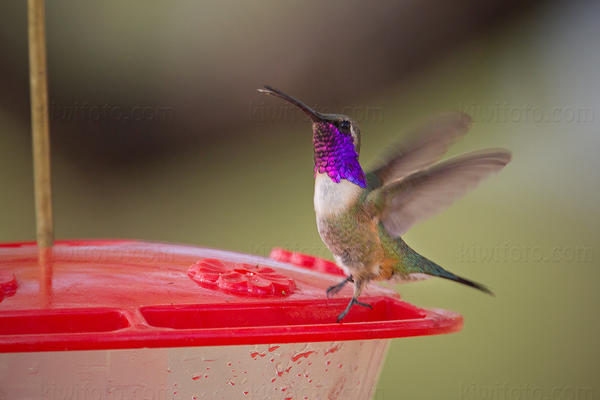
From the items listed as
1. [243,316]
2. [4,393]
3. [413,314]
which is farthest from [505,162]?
[4,393]

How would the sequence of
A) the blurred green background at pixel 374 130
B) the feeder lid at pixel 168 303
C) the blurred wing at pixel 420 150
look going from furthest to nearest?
the blurred green background at pixel 374 130, the blurred wing at pixel 420 150, the feeder lid at pixel 168 303

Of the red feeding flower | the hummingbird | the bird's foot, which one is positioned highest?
the hummingbird

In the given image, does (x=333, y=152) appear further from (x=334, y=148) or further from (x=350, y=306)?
(x=350, y=306)

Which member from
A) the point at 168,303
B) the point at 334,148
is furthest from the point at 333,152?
the point at 168,303

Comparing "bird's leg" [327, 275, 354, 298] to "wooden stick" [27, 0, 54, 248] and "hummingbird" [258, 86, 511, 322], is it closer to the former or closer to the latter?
"hummingbird" [258, 86, 511, 322]

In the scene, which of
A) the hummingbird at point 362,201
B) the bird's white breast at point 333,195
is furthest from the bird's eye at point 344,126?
the bird's white breast at point 333,195

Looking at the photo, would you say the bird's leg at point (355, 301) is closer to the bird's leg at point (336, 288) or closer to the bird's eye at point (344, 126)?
the bird's leg at point (336, 288)

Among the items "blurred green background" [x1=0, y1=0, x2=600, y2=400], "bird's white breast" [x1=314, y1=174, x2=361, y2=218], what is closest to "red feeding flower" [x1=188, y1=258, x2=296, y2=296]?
"bird's white breast" [x1=314, y1=174, x2=361, y2=218]
